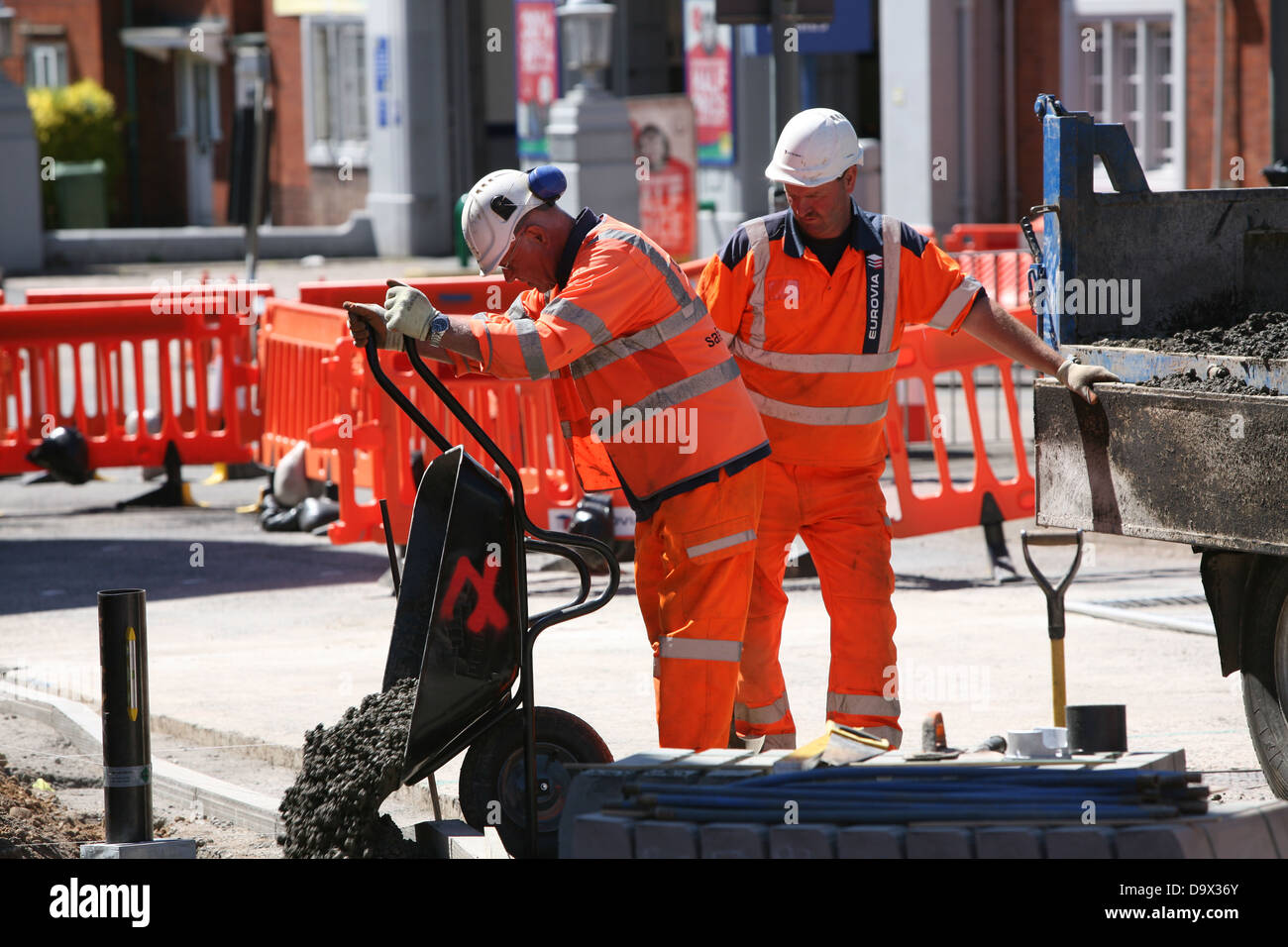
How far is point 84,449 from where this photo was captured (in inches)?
461

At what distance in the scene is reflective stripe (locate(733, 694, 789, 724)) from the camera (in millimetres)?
5320

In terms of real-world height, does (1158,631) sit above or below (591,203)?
below

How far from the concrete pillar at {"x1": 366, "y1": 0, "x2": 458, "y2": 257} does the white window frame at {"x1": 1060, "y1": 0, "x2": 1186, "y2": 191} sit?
12011 mm

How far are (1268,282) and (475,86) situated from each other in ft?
89.9

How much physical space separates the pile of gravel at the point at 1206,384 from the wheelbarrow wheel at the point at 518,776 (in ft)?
5.68

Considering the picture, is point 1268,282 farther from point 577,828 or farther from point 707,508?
point 577,828

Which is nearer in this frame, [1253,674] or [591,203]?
[1253,674]

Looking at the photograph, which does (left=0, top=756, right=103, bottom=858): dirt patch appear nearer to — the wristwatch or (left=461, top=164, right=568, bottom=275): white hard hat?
the wristwatch

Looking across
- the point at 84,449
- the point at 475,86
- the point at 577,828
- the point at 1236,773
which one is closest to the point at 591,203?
the point at 84,449

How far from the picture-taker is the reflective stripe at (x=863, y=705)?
5.21 metres

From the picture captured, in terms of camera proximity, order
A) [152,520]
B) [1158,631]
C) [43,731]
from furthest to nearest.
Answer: [152,520]
[1158,631]
[43,731]

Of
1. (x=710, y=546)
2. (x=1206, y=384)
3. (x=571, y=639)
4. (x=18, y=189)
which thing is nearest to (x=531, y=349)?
(x=710, y=546)
